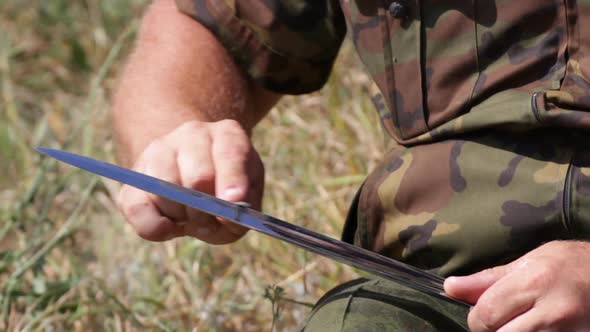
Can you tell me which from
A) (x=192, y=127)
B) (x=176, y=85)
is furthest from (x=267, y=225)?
(x=176, y=85)

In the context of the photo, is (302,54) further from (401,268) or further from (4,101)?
(4,101)

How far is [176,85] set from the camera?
138 centimetres

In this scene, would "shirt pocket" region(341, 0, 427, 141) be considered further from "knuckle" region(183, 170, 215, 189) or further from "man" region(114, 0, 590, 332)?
"knuckle" region(183, 170, 215, 189)

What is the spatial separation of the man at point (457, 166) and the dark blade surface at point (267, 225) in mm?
37

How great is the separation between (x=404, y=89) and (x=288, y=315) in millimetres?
678

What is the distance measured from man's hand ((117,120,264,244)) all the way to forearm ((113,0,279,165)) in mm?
190

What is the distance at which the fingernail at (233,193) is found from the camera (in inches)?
40.8

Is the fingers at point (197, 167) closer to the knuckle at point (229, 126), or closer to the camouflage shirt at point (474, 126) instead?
the knuckle at point (229, 126)

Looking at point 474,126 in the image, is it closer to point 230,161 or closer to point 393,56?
point 393,56

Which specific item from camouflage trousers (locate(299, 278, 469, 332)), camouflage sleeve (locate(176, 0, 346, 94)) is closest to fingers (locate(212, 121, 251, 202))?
camouflage trousers (locate(299, 278, 469, 332))

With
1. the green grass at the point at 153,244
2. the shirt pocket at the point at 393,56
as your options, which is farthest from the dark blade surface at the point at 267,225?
the green grass at the point at 153,244

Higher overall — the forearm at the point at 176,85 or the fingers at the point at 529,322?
the fingers at the point at 529,322

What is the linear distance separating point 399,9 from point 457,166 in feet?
0.57

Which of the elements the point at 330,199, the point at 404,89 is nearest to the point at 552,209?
the point at 404,89
